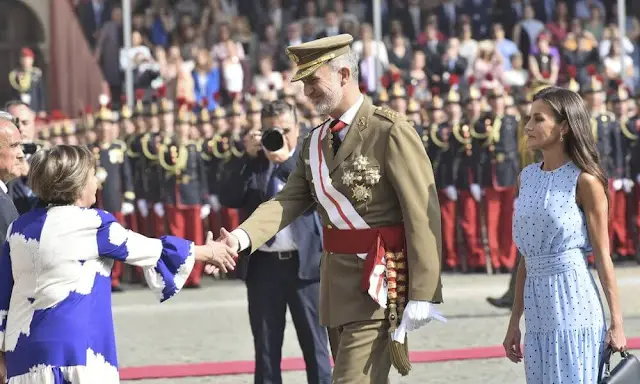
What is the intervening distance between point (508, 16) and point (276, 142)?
1287 centimetres

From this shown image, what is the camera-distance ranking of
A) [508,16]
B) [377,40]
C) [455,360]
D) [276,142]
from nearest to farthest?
[276,142] < [455,360] < [377,40] < [508,16]

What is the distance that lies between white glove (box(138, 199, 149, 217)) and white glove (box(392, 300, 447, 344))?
9621mm

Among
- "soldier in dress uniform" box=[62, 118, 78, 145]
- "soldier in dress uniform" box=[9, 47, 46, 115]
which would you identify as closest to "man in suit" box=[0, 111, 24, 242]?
"soldier in dress uniform" box=[62, 118, 78, 145]

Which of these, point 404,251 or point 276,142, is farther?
point 276,142

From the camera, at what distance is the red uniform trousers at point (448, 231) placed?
1441 centimetres

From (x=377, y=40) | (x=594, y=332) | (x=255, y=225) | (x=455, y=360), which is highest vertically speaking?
(x=377, y=40)

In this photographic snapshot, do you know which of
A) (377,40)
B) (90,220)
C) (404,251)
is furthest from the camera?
(377,40)

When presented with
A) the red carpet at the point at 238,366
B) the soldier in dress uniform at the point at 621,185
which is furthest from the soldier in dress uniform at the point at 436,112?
the red carpet at the point at 238,366

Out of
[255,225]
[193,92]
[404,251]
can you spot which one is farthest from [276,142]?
[193,92]

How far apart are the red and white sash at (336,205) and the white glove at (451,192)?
29.5 ft

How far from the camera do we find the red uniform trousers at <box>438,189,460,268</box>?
14414 mm

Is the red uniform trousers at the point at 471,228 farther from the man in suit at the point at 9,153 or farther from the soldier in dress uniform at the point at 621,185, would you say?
the man in suit at the point at 9,153

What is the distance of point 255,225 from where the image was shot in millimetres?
5785

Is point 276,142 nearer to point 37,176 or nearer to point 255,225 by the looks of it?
point 255,225
